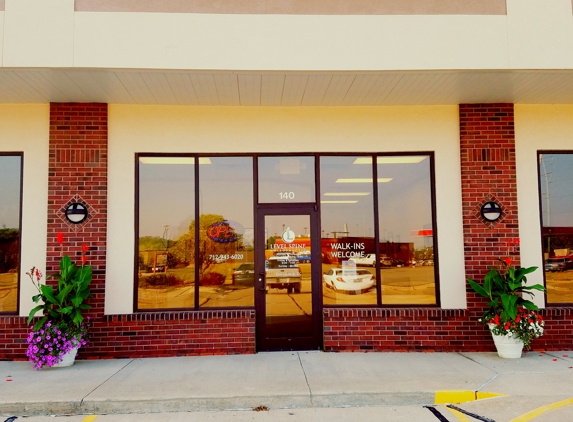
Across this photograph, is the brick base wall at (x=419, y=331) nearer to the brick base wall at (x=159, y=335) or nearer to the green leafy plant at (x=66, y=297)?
the brick base wall at (x=159, y=335)

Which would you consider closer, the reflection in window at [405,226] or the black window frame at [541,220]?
the black window frame at [541,220]

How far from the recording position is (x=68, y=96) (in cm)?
784

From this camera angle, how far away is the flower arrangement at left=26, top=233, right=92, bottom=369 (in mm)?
7141

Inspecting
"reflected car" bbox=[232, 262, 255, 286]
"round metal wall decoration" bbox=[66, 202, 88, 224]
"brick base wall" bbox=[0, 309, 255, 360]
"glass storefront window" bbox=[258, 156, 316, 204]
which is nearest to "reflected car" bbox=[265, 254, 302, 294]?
"reflected car" bbox=[232, 262, 255, 286]

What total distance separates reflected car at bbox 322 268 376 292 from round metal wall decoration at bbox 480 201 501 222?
2.26 m

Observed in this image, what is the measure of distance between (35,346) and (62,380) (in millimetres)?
868

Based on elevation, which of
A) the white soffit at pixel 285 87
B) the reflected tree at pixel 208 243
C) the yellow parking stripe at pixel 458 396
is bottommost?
the yellow parking stripe at pixel 458 396

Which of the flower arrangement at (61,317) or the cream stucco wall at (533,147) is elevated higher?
the cream stucco wall at (533,147)

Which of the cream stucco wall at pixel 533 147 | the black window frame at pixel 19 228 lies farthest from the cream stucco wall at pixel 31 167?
the cream stucco wall at pixel 533 147

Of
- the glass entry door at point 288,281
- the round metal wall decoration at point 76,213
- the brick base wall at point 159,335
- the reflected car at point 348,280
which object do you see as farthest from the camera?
the reflected car at point 348,280

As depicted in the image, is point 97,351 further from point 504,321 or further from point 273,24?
point 504,321

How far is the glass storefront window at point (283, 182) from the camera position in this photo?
28.0ft

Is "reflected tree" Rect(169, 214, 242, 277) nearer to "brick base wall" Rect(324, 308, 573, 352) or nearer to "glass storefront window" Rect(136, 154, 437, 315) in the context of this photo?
"glass storefront window" Rect(136, 154, 437, 315)

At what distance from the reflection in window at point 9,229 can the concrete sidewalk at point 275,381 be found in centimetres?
117
